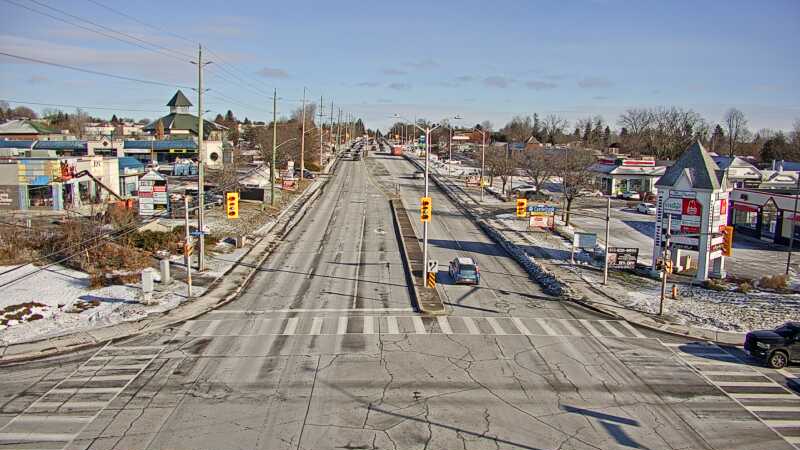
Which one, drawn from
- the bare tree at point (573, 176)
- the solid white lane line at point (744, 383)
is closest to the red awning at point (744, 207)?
the bare tree at point (573, 176)

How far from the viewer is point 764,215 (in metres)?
58.3

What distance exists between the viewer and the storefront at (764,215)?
55.1 m

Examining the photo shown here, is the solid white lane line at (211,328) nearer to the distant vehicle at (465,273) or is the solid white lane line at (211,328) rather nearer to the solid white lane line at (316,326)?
the solid white lane line at (316,326)

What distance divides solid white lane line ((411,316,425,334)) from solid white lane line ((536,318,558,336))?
5.41 meters

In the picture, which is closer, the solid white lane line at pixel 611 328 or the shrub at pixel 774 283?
the solid white lane line at pixel 611 328

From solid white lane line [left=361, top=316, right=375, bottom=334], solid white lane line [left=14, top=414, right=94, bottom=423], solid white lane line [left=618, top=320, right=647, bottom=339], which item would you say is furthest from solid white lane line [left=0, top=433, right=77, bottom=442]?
solid white lane line [left=618, top=320, right=647, bottom=339]

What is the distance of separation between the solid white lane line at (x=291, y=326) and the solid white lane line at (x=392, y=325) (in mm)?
4079

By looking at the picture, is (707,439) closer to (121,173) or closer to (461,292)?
(461,292)

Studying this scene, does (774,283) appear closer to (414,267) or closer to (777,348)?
(777,348)

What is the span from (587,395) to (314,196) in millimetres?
61112

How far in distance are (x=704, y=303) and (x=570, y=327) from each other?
381 inches

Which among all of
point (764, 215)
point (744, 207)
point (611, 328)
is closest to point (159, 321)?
point (611, 328)

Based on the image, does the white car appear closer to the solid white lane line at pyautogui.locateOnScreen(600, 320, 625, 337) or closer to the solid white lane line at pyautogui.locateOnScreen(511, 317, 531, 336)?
the solid white lane line at pyautogui.locateOnScreen(600, 320, 625, 337)

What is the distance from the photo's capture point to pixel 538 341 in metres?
27.0
